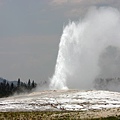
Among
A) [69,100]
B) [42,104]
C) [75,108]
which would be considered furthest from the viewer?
[69,100]

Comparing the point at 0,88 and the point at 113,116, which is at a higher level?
the point at 0,88

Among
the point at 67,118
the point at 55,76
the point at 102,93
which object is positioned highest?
the point at 55,76

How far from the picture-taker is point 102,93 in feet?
318

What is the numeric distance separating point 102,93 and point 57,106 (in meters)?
26.7

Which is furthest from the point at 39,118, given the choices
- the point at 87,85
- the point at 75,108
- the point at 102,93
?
the point at 87,85

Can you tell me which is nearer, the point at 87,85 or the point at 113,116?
the point at 113,116

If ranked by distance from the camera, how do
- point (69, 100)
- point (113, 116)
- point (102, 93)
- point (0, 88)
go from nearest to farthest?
1. point (113, 116)
2. point (69, 100)
3. point (102, 93)
4. point (0, 88)

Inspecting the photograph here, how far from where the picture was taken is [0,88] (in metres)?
Result: 189

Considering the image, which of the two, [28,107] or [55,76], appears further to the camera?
[55,76]

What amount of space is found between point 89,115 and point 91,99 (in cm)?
3751

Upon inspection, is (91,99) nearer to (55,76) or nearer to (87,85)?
(55,76)

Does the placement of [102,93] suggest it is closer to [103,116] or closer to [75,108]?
[75,108]

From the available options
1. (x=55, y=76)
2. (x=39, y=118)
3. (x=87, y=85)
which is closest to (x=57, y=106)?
(x=39, y=118)

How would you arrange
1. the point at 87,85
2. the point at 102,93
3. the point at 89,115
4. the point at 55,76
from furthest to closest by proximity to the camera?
the point at 87,85 → the point at 55,76 → the point at 102,93 → the point at 89,115
